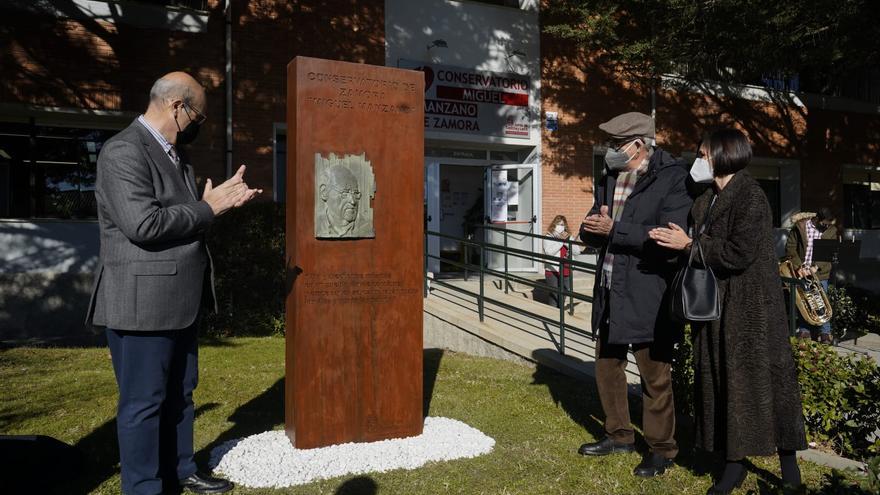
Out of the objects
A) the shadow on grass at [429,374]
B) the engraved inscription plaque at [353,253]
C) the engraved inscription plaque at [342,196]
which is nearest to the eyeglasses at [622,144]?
the engraved inscription plaque at [353,253]

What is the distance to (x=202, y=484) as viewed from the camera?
143 inches

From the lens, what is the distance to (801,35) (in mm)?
9672

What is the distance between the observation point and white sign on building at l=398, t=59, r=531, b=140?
1292 centimetres

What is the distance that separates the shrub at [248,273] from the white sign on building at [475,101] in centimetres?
431

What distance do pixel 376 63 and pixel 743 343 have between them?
996 cm

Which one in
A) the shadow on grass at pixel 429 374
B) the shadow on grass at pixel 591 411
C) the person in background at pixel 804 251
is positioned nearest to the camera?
the shadow on grass at pixel 591 411

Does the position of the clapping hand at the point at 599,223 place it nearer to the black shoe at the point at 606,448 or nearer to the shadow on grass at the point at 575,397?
the black shoe at the point at 606,448

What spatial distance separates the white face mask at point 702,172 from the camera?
3.64 m

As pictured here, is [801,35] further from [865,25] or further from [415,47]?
[415,47]

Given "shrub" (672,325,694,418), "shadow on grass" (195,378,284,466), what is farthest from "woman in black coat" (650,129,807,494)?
"shadow on grass" (195,378,284,466)

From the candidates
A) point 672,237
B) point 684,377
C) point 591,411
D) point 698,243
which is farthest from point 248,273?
point 698,243

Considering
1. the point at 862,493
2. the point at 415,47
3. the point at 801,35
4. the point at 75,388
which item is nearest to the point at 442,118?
the point at 415,47

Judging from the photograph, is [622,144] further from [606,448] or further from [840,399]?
[840,399]

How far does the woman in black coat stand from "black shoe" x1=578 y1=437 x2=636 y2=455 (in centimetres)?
74
